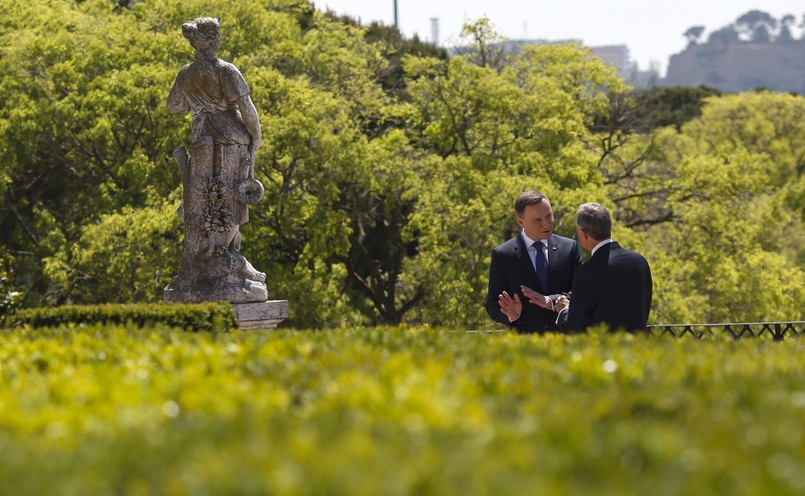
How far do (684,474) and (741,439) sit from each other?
20.9 inches

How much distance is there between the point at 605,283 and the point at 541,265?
1.22m

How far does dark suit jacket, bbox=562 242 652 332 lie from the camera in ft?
24.5

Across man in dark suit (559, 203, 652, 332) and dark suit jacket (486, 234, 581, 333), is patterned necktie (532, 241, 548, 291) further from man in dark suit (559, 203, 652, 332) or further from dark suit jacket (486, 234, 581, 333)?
man in dark suit (559, 203, 652, 332)

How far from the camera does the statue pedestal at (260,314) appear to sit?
43.0ft

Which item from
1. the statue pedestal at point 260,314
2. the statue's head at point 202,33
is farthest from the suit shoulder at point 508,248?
the statue's head at point 202,33

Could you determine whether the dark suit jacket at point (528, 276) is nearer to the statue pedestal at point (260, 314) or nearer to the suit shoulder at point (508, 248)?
the suit shoulder at point (508, 248)

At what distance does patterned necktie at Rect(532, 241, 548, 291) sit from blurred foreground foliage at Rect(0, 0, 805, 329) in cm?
1527

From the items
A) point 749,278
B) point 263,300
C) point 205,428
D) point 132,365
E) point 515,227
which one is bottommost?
point 749,278

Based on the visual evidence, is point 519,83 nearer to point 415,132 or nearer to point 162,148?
point 415,132

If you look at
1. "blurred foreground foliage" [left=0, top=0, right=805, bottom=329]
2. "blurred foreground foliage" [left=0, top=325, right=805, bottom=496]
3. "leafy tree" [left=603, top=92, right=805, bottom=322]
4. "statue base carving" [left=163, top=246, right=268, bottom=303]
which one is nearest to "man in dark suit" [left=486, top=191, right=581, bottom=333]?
"blurred foreground foliage" [left=0, top=325, right=805, bottom=496]

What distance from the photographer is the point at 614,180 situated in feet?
102


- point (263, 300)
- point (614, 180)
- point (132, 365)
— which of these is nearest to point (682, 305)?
point (614, 180)

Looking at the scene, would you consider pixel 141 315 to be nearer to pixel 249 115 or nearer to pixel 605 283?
pixel 249 115

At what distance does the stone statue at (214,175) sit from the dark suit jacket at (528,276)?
5.16 meters
